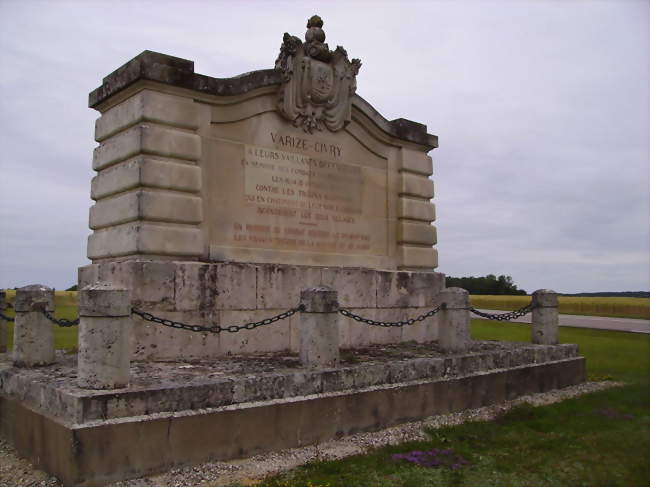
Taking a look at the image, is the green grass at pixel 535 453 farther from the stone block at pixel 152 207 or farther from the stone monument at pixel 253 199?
the stone block at pixel 152 207

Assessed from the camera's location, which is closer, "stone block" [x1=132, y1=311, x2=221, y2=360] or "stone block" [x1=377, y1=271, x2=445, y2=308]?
"stone block" [x1=132, y1=311, x2=221, y2=360]

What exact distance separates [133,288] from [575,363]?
8.21m

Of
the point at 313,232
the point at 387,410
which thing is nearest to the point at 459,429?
the point at 387,410

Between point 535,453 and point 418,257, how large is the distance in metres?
5.79

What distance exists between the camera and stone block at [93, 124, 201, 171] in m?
8.33

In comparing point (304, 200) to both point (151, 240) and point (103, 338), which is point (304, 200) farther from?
point (103, 338)

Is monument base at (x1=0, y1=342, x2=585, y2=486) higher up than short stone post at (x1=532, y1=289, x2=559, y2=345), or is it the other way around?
short stone post at (x1=532, y1=289, x2=559, y2=345)

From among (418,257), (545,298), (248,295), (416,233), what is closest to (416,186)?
(416,233)

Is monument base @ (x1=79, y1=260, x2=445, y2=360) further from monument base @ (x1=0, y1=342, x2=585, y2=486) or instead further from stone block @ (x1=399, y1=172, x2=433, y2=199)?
stone block @ (x1=399, y1=172, x2=433, y2=199)

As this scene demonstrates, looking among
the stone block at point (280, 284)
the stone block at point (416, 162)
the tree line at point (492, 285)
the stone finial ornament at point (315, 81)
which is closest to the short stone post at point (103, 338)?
the stone block at point (280, 284)

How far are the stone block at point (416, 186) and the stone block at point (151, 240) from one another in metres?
4.87

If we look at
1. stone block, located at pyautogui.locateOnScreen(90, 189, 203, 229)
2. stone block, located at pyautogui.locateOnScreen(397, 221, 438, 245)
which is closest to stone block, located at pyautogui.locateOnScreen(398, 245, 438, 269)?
stone block, located at pyautogui.locateOnScreen(397, 221, 438, 245)

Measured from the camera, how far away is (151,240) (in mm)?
8164

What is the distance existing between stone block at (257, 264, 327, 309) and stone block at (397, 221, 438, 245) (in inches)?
110
